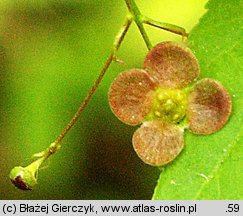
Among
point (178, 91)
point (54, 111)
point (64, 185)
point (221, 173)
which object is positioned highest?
point (178, 91)

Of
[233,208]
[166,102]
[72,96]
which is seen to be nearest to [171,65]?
[166,102]

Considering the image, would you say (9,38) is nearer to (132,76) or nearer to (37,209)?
(37,209)

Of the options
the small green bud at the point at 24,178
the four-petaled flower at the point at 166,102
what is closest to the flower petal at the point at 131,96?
the four-petaled flower at the point at 166,102

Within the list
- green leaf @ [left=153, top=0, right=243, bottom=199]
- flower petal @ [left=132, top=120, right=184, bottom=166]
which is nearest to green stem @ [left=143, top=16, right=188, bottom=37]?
green leaf @ [left=153, top=0, right=243, bottom=199]

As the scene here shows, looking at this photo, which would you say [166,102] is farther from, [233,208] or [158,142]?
[233,208]

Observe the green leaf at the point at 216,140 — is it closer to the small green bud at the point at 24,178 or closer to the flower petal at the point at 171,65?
the flower petal at the point at 171,65

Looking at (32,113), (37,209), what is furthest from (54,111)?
(37,209)

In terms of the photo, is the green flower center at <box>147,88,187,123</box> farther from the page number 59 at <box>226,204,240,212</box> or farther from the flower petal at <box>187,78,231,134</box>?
the page number 59 at <box>226,204,240,212</box>
